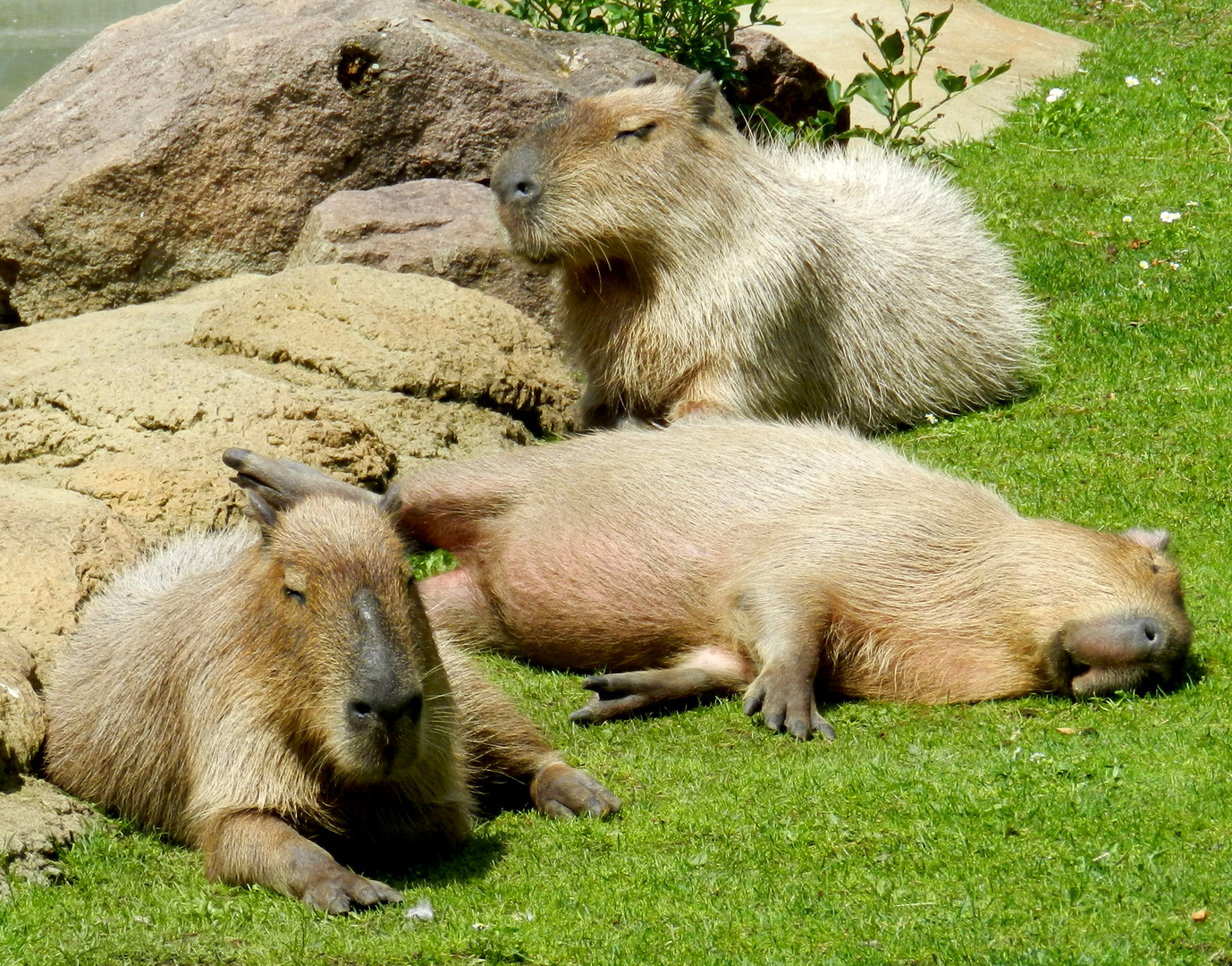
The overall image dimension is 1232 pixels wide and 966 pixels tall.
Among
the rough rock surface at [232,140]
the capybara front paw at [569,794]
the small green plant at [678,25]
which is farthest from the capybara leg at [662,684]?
the small green plant at [678,25]

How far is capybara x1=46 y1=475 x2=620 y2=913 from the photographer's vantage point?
3.87 metres

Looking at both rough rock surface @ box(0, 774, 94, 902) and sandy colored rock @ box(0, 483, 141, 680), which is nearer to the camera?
rough rock surface @ box(0, 774, 94, 902)

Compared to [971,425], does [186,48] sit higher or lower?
higher

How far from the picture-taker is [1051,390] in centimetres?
830

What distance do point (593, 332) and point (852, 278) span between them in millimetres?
1358

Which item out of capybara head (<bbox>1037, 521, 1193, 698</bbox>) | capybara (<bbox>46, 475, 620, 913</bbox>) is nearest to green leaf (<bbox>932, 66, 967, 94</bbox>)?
capybara head (<bbox>1037, 521, 1193, 698</bbox>)

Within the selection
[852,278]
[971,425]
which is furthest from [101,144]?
[971,425]

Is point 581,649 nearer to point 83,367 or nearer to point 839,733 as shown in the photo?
point 839,733

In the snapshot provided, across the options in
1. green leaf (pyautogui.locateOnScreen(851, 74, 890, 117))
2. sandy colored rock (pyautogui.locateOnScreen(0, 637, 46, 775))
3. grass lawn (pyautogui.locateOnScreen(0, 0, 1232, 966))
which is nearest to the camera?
grass lawn (pyautogui.locateOnScreen(0, 0, 1232, 966))

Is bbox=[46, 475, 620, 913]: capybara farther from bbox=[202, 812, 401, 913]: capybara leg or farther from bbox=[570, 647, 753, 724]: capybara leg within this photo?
bbox=[570, 647, 753, 724]: capybara leg

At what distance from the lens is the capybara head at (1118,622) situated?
5125 mm

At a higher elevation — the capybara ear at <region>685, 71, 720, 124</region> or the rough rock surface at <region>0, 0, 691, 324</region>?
the capybara ear at <region>685, 71, 720, 124</region>

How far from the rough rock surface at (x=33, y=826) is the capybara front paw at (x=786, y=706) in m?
1.99

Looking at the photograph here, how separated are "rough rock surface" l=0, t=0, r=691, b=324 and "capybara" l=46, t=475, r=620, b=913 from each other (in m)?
3.99
